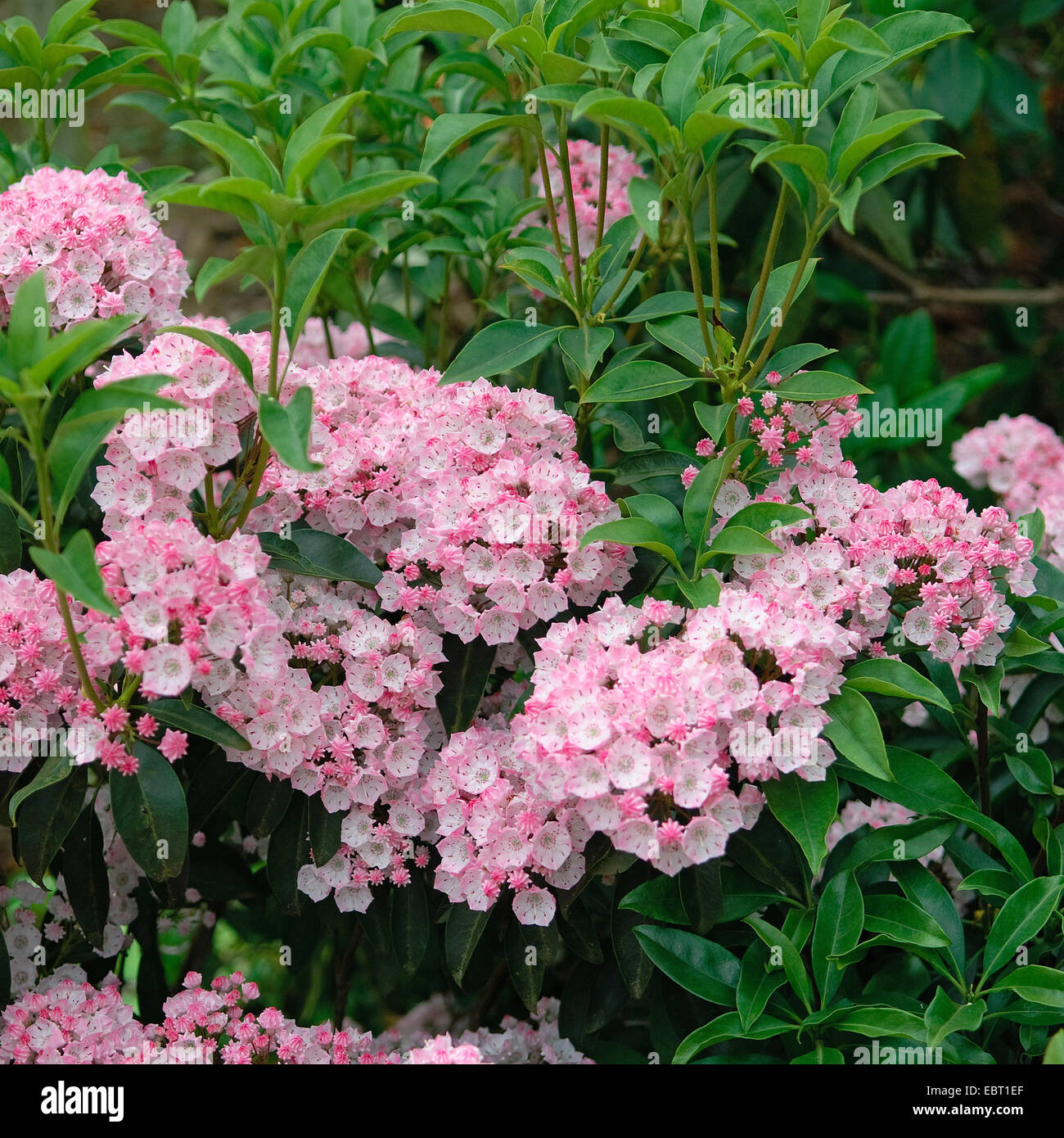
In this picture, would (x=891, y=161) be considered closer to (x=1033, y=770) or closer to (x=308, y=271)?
(x=308, y=271)

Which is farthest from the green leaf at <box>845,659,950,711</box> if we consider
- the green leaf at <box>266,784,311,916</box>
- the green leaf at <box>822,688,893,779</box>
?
the green leaf at <box>266,784,311,916</box>

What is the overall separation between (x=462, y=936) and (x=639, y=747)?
41cm

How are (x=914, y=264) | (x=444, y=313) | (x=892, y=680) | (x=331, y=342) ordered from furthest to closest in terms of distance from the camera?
(x=914, y=264) < (x=331, y=342) < (x=444, y=313) < (x=892, y=680)

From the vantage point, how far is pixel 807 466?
5.46 feet

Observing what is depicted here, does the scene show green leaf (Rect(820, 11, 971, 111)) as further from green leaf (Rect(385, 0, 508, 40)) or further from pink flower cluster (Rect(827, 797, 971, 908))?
pink flower cluster (Rect(827, 797, 971, 908))

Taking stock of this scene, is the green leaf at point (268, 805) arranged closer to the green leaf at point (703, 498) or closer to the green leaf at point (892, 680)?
the green leaf at point (703, 498)

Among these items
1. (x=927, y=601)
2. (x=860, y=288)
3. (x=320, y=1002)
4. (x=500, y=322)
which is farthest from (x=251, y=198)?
(x=860, y=288)

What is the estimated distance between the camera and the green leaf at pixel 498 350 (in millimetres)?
1616

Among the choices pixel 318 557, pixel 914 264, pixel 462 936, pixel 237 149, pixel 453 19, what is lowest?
pixel 462 936

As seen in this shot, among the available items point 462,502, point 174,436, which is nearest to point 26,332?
point 174,436

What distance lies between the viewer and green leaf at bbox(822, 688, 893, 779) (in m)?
1.36

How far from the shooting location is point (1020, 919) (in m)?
1.47

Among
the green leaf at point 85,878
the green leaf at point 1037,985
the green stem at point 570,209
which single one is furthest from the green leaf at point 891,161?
the green leaf at point 85,878

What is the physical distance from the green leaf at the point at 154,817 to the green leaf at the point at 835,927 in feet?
2.57
